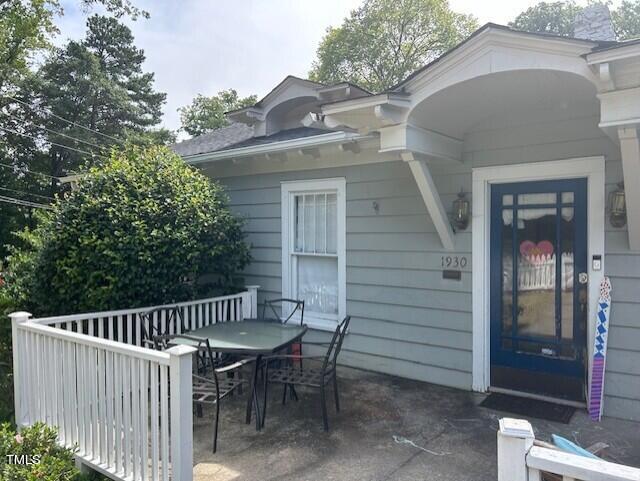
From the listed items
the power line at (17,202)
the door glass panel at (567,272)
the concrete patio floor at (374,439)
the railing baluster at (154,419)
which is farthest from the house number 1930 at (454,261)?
the power line at (17,202)

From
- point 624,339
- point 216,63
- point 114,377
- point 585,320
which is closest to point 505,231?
point 585,320

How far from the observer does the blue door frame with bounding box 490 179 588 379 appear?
4031mm

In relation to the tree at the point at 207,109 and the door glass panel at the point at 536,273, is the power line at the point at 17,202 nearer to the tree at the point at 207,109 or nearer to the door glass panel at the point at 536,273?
the tree at the point at 207,109

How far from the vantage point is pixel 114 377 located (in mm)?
2904

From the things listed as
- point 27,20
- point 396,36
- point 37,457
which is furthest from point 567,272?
point 396,36

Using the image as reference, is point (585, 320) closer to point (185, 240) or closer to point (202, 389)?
point (202, 389)

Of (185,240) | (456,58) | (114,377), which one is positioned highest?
(456,58)

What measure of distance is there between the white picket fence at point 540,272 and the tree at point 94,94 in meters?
17.6

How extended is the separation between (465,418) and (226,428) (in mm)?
1968

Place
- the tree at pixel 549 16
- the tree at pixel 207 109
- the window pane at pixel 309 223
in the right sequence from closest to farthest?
the window pane at pixel 309 223 < the tree at pixel 549 16 < the tree at pixel 207 109

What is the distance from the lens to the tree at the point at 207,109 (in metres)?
30.3

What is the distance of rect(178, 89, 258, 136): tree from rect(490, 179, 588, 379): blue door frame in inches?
1090

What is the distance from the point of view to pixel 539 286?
4.27 meters

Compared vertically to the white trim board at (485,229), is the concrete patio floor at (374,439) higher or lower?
lower
